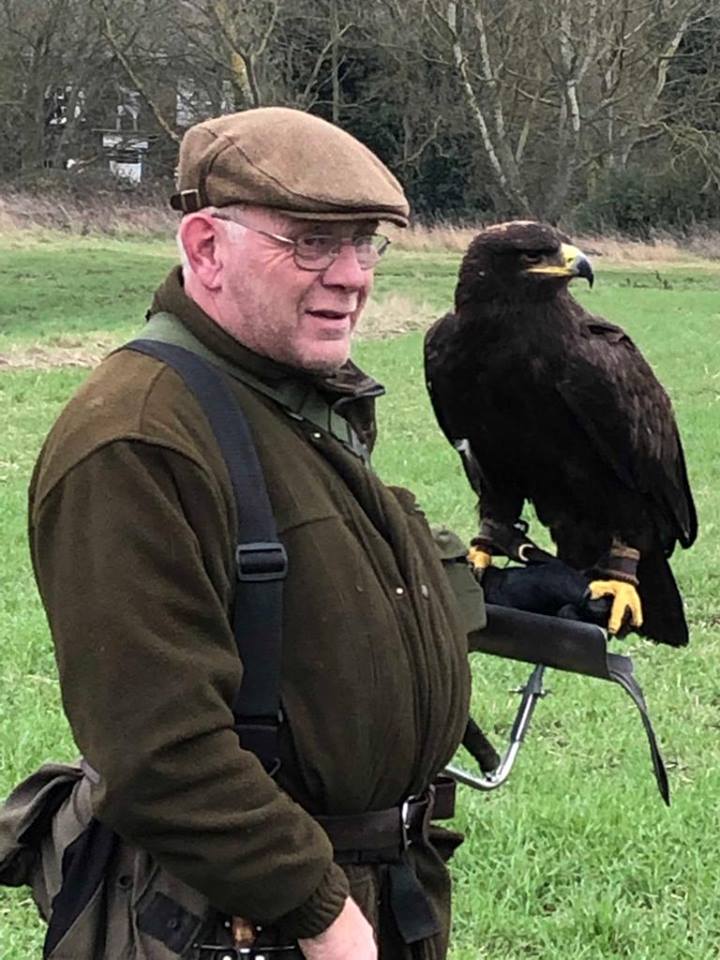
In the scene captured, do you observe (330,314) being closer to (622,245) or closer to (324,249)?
(324,249)

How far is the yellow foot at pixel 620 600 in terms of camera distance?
3.59 m

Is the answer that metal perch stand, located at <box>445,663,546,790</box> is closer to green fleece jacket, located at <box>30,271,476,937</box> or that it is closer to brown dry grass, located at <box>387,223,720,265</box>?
green fleece jacket, located at <box>30,271,476,937</box>

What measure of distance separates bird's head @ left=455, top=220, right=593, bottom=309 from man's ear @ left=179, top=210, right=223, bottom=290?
7.25 feet

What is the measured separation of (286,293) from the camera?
1967 mm

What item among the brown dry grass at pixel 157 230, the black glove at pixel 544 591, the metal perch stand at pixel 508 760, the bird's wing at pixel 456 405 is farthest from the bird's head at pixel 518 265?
the brown dry grass at pixel 157 230

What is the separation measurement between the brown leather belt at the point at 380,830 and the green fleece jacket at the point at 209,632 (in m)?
0.03

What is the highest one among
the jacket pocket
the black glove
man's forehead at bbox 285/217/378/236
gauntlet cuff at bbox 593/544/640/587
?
man's forehead at bbox 285/217/378/236

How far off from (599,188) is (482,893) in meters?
32.8

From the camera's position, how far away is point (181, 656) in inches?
70.8

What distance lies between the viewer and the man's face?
1.94 m

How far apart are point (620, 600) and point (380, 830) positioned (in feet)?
5.96

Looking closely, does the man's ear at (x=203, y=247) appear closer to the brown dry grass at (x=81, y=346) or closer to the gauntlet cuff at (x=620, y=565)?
the gauntlet cuff at (x=620, y=565)

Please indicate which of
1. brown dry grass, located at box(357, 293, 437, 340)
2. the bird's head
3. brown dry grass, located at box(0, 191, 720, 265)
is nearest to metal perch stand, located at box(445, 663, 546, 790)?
the bird's head

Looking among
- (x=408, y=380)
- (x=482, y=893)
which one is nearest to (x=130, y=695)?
(x=482, y=893)
